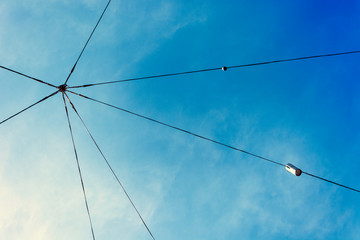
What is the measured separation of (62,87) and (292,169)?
10.9m

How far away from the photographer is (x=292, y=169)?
1101 cm

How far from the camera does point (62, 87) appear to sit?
12.9m

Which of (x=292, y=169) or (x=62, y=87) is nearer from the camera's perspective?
(x=292, y=169)

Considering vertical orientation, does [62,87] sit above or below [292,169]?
above
